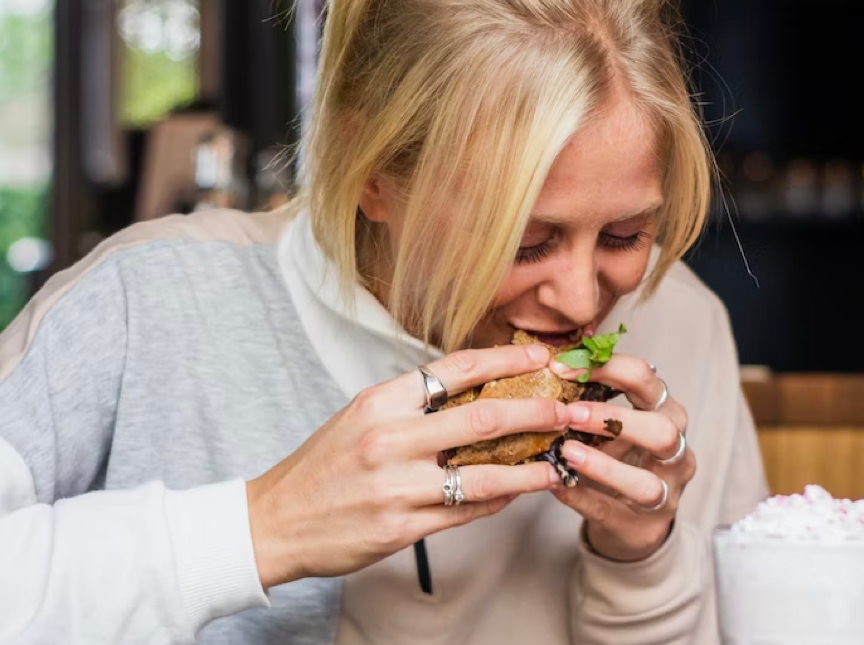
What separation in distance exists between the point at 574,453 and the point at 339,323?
A: 0.47m

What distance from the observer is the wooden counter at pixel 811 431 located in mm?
2033

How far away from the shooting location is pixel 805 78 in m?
6.31

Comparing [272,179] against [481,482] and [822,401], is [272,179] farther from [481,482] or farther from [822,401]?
[481,482]

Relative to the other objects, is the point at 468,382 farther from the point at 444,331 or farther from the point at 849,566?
the point at 849,566

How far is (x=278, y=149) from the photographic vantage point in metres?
2.65

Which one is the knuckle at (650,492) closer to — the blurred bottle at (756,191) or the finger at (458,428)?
the finger at (458,428)

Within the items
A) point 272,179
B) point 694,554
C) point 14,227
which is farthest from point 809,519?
point 14,227

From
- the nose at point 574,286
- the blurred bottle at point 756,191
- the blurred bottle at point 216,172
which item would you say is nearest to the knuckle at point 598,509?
the nose at point 574,286

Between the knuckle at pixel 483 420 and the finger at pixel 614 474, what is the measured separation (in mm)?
106

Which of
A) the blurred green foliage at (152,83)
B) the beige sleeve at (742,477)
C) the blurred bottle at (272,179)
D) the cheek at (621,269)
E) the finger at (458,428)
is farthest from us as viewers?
the blurred green foliage at (152,83)

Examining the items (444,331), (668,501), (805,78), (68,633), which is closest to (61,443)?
(68,633)

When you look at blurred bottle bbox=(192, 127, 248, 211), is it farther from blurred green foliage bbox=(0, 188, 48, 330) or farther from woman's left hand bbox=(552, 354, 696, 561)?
blurred green foliage bbox=(0, 188, 48, 330)

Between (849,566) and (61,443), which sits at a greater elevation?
(849,566)

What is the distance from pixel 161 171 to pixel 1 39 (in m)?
3.33
